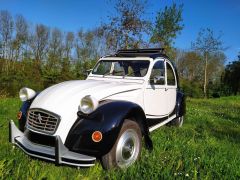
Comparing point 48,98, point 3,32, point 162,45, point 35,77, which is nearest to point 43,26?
point 3,32

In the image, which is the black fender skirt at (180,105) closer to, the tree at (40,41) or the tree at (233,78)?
the tree at (233,78)

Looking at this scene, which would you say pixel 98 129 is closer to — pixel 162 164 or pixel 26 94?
pixel 162 164

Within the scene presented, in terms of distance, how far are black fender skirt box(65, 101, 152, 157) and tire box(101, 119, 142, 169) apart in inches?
5.9

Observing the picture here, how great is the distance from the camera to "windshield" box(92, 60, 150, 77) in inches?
264

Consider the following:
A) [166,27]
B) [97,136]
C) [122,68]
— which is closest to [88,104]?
[97,136]

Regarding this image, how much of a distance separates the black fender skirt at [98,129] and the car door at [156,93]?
145 cm

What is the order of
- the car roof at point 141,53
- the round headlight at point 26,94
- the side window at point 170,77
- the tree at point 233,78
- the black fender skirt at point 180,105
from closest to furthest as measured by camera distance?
the round headlight at point 26,94 → the car roof at point 141,53 → the side window at point 170,77 → the black fender skirt at point 180,105 → the tree at point 233,78

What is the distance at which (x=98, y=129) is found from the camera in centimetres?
462

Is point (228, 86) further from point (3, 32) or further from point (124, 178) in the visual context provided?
point (124, 178)

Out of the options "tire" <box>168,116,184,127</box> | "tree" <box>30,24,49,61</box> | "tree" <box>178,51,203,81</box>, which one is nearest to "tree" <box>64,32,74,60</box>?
"tree" <box>30,24,49,61</box>

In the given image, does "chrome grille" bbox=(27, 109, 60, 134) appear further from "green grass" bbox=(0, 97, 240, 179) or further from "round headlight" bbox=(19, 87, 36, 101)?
"round headlight" bbox=(19, 87, 36, 101)

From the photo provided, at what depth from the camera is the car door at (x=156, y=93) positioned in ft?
21.0

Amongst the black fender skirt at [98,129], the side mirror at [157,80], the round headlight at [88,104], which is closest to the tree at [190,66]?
the side mirror at [157,80]

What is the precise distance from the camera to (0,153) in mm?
5047
